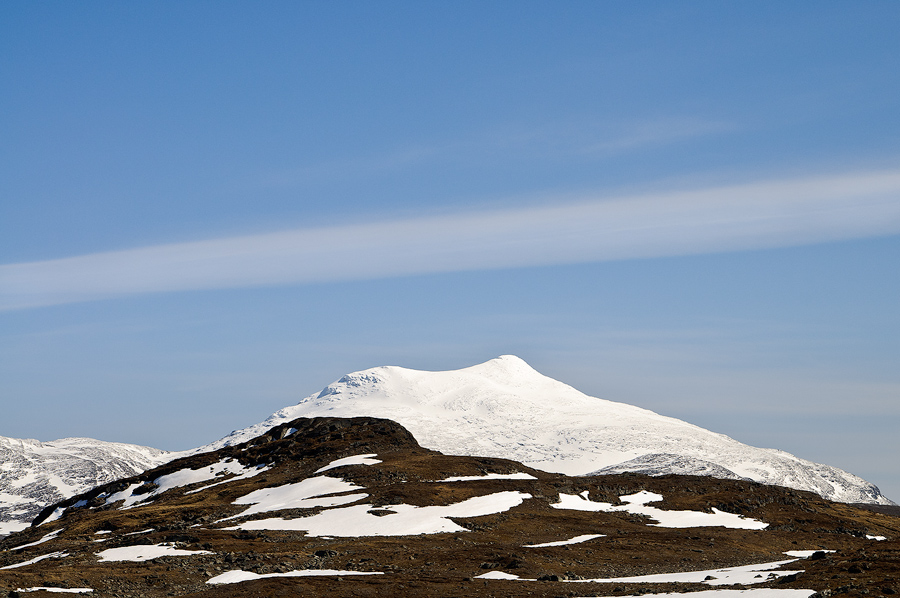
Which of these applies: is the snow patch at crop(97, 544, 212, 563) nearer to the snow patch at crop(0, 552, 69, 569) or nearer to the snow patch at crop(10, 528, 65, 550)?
the snow patch at crop(0, 552, 69, 569)

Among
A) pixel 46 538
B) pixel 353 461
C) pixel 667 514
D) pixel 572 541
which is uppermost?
pixel 353 461

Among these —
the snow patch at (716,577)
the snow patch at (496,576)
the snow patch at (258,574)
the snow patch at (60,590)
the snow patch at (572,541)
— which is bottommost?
the snow patch at (716,577)

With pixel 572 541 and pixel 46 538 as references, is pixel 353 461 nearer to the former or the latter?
pixel 46 538

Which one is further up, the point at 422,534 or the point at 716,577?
the point at 422,534

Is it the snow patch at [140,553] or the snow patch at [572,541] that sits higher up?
the snow patch at [140,553]

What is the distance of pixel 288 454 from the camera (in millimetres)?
143875

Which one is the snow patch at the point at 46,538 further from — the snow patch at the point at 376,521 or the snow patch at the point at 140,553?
the snow patch at the point at 140,553

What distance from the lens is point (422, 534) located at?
89312 millimetres

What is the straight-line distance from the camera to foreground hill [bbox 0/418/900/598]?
2512 inches

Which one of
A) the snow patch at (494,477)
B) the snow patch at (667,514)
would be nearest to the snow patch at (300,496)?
the snow patch at (494,477)

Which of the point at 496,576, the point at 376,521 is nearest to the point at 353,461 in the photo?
the point at 376,521

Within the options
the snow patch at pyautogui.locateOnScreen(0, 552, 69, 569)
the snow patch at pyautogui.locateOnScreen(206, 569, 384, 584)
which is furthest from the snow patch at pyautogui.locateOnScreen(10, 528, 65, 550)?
the snow patch at pyautogui.locateOnScreen(206, 569, 384, 584)

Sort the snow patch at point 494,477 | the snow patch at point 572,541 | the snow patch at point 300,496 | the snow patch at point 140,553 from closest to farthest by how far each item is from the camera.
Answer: the snow patch at point 140,553
the snow patch at point 572,541
the snow patch at point 300,496
the snow patch at point 494,477

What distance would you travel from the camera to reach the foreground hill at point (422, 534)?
6381 cm
